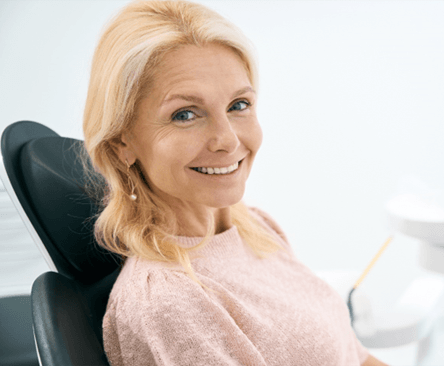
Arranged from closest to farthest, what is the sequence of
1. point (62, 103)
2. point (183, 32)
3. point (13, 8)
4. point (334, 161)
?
point (183, 32) < point (13, 8) < point (62, 103) < point (334, 161)

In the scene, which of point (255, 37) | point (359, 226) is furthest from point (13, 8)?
point (359, 226)

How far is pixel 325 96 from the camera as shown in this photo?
2.28 metres

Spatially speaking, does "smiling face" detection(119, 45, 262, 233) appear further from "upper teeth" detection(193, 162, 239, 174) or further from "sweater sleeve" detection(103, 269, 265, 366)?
"sweater sleeve" detection(103, 269, 265, 366)

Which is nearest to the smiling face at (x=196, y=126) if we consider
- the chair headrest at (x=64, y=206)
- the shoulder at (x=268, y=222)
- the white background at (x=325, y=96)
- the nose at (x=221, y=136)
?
Answer: the nose at (x=221, y=136)

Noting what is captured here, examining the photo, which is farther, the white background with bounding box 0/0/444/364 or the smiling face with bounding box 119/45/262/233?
the white background with bounding box 0/0/444/364

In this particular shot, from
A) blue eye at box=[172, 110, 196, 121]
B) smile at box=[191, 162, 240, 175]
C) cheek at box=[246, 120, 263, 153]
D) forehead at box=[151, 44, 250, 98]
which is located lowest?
smile at box=[191, 162, 240, 175]

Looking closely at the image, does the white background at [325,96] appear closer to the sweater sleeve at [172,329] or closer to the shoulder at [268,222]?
the shoulder at [268,222]

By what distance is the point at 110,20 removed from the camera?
848mm

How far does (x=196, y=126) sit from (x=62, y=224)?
322 millimetres

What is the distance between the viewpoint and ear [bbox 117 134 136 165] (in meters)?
0.88

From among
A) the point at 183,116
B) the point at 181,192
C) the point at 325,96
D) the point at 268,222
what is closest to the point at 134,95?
the point at 183,116

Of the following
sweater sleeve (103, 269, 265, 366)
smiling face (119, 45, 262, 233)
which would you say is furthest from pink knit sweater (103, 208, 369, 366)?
smiling face (119, 45, 262, 233)

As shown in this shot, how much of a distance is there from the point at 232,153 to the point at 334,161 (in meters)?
1.63

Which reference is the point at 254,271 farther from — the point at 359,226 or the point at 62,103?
the point at 359,226
